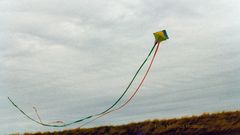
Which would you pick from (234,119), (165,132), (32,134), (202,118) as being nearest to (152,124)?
(165,132)

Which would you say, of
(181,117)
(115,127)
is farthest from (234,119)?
(115,127)

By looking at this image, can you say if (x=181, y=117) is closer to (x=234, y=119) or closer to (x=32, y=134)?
(x=234, y=119)

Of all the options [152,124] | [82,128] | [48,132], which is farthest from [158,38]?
[48,132]

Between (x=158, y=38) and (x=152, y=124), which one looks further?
(x=152, y=124)

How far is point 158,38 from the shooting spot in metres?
15.8

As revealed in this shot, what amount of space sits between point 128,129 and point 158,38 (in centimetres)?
451

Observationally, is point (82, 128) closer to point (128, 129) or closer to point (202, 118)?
point (128, 129)

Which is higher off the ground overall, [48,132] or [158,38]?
[158,38]

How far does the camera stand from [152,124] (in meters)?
18.0

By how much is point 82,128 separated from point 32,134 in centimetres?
221

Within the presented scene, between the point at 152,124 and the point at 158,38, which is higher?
the point at 158,38

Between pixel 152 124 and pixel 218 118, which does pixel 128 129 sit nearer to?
pixel 152 124

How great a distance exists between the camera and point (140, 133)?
701 inches

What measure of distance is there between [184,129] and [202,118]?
1.13m
